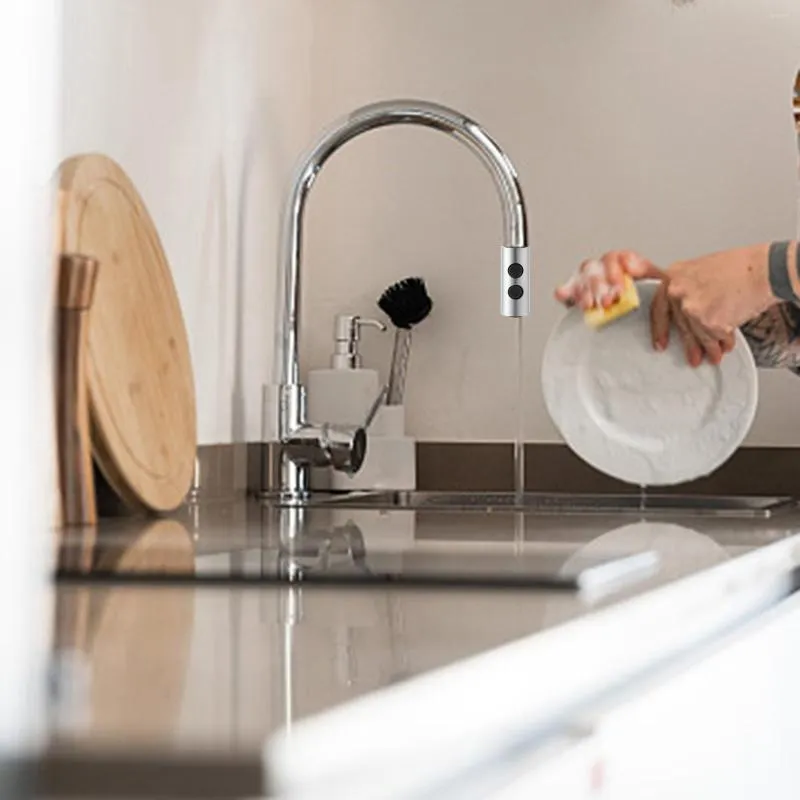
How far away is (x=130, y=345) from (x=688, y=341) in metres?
0.63

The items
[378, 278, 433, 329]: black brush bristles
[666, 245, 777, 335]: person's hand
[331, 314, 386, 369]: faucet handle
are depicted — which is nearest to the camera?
[666, 245, 777, 335]: person's hand

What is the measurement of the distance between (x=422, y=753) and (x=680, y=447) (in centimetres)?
143

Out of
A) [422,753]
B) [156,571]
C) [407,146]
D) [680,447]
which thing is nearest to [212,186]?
[407,146]

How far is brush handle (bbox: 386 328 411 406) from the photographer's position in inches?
81.5

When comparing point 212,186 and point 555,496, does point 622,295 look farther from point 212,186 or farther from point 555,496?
point 212,186

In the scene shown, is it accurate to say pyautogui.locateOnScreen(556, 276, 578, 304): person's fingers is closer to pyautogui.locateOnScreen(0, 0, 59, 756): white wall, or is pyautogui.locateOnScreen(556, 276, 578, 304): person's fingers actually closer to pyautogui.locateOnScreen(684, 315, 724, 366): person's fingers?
Result: pyautogui.locateOnScreen(684, 315, 724, 366): person's fingers

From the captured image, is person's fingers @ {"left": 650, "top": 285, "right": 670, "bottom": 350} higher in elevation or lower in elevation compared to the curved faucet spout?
lower

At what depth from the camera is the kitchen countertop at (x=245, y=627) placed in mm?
337

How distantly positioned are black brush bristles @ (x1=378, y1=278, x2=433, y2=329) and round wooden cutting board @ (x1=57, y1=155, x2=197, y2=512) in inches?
22.4

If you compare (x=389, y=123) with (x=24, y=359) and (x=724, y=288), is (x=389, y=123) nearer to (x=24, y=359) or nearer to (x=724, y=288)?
(x=724, y=288)

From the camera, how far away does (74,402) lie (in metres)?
1.18

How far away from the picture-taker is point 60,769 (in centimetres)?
27

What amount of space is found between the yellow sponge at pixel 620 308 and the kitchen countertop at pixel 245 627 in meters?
0.56

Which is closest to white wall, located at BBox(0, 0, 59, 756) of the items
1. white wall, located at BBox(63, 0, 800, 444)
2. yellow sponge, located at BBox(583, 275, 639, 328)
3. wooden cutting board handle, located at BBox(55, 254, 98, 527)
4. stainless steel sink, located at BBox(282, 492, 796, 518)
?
wooden cutting board handle, located at BBox(55, 254, 98, 527)
